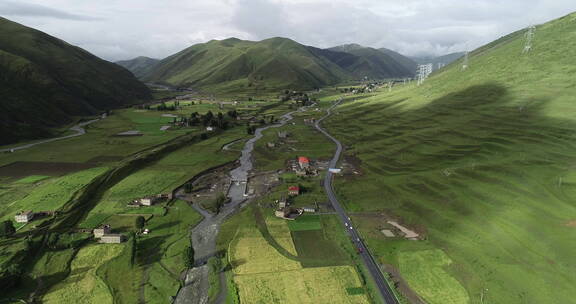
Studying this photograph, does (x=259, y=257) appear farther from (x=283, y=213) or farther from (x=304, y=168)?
(x=304, y=168)

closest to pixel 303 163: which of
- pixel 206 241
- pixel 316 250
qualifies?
pixel 316 250

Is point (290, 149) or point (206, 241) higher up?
point (290, 149)

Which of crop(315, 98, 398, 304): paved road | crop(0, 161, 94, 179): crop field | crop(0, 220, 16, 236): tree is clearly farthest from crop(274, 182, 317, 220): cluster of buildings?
crop(0, 161, 94, 179): crop field

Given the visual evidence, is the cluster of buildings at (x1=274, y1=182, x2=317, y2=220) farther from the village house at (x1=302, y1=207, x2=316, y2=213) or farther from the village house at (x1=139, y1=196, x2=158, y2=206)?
the village house at (x1=139, y1=196, x2=158, y2=206)

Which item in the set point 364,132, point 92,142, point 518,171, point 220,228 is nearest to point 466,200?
point 518,171

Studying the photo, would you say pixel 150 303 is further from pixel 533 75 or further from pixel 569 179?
pixel 533 75

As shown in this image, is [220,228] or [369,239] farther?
[220,228]
